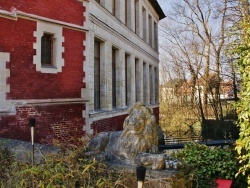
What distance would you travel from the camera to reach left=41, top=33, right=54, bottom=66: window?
9234 mm

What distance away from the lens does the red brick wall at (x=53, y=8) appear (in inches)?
327

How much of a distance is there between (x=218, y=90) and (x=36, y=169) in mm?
20306

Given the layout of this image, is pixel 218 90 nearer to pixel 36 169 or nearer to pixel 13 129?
pixel 13 129

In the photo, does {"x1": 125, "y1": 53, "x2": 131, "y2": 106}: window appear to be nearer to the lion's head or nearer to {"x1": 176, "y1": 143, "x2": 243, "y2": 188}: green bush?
{"x1": 176, "y1": 143, "x2": 243, "y2": 188}: green bush

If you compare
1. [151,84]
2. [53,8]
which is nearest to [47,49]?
[53,8]

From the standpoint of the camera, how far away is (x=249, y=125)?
527 centimetres

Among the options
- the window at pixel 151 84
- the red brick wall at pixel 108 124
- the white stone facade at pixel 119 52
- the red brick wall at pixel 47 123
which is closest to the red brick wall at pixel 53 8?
the white stone facade at pixel 119 52

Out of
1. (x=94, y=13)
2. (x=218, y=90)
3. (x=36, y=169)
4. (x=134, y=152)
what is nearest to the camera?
(x=36, y=169)

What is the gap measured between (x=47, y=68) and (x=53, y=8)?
1.99 meters

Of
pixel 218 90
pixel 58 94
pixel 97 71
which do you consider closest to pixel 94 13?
pixel 97 71

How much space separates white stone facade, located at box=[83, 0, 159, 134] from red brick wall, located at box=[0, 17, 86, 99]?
69 centimetres

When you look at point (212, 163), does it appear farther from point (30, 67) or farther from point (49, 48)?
point (49, 48)

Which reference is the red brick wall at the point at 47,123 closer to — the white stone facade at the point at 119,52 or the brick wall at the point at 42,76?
the brick wall at the point at 42,76

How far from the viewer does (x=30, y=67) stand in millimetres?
8633
